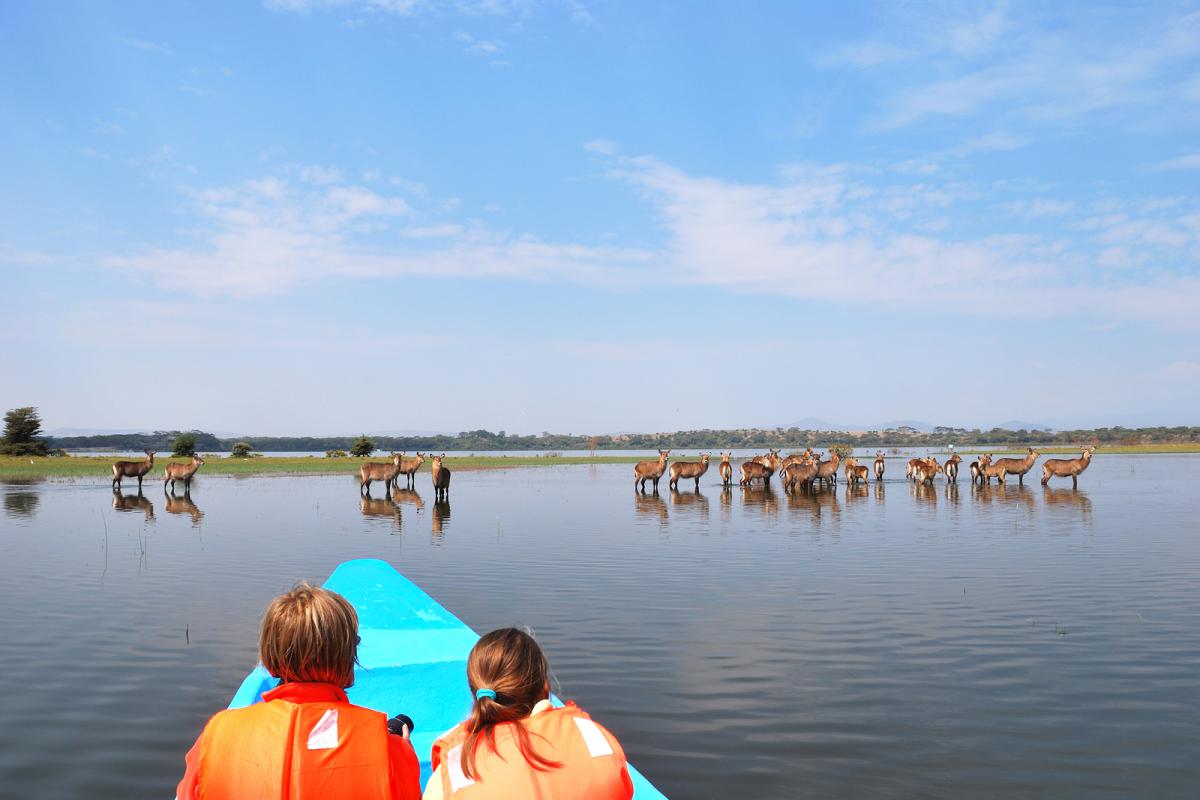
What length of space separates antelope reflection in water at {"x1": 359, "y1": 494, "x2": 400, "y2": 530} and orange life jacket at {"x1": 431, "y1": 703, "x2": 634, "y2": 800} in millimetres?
19250

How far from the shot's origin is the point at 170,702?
26.2 feet

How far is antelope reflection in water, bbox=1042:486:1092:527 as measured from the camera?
76.1 feet

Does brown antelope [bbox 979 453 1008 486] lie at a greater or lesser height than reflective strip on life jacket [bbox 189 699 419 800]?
lesser

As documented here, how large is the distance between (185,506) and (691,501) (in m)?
16.0

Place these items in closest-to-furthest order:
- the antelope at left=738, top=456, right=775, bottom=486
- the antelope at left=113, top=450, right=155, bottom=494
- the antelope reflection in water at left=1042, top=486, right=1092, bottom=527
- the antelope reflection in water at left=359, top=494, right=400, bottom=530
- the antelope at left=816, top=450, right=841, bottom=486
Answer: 1. the antelope reflection in water at left=1042, top=486, right=1092, bottom=527
2. the antelope reflection in water at left=359, top=494, right=400, bottom=530
3. the antelope at left=816, top=450, right=841, bottom=486
4. the antelope at left=738, top=456, right=775, bottom=486
5. the antelope at left=113, top=450, right=155, bottom=494

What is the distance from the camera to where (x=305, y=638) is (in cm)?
321

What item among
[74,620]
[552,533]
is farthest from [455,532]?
[74,620]

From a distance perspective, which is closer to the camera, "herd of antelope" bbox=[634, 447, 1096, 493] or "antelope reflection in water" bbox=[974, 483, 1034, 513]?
"antelope reflection in water" bbox=[974, 483, 1034, 513]

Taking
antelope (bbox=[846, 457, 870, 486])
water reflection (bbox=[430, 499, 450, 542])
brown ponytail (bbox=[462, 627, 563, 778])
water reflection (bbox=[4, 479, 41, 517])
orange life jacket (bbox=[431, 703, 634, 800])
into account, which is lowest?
water reflection (bbox=[430, 499, 450, 542])

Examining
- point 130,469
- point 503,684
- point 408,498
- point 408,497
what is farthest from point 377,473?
point 503,684

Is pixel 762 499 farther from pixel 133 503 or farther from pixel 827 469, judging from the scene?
pixel 133 503

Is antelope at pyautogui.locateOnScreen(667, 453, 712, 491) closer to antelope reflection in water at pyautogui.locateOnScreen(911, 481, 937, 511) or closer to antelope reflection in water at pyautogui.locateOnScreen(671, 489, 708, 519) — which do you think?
antelope reflection in water at pyautogui.locateOnScreen(671, 489, 708, 519)

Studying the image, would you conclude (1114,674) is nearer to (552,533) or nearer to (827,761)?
(827,761)

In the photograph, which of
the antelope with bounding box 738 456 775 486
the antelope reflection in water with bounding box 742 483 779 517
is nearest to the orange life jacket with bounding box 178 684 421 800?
the antelope reflection in water with bounding box 742 483 779 517
